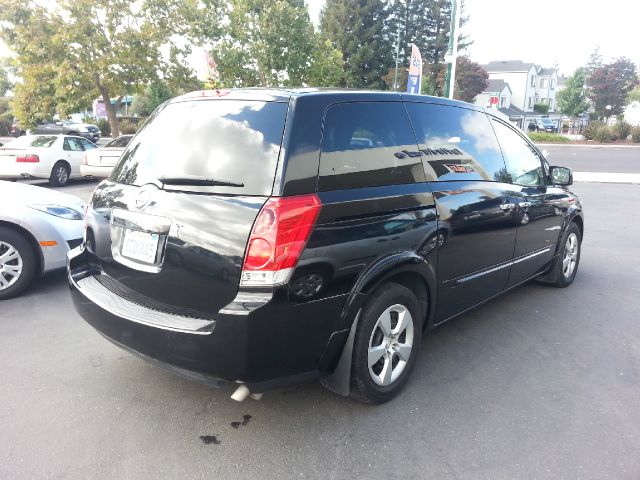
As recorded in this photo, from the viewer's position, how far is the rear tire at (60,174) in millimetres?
13461

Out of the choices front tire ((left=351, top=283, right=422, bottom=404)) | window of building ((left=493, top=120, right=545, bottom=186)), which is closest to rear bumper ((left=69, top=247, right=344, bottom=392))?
front tire ((left=351, top=283, right=422, bottom=404))

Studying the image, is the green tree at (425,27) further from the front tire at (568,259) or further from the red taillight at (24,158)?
the front tire at (568,259)

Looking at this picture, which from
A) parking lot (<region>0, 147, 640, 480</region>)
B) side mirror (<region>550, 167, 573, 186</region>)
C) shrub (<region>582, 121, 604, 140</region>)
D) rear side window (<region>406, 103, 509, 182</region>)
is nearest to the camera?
parking lot (<region>0, 147, 640, 480</region>)

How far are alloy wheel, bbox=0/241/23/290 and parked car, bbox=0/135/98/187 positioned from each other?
31.3ft

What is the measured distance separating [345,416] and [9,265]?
3.61m

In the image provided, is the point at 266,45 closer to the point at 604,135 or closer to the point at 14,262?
the point at 14,262

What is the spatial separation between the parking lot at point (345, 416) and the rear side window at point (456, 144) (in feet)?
4.42

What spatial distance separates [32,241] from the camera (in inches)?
187

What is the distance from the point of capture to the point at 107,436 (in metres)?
2.73

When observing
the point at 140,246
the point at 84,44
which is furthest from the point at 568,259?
the point at 84,44

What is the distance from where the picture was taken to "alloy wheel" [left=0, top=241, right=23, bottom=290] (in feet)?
15.3

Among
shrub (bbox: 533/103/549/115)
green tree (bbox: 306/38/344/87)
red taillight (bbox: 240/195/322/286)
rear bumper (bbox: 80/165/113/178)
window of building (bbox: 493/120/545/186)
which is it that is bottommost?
rear bumper (bbox: 80/165/113/178)

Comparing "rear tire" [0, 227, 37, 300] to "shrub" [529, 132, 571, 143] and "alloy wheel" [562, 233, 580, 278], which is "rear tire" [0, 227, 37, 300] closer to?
"alloy wheel" [562, 233, 580, 278]

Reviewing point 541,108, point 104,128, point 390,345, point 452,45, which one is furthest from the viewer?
point 541,108
